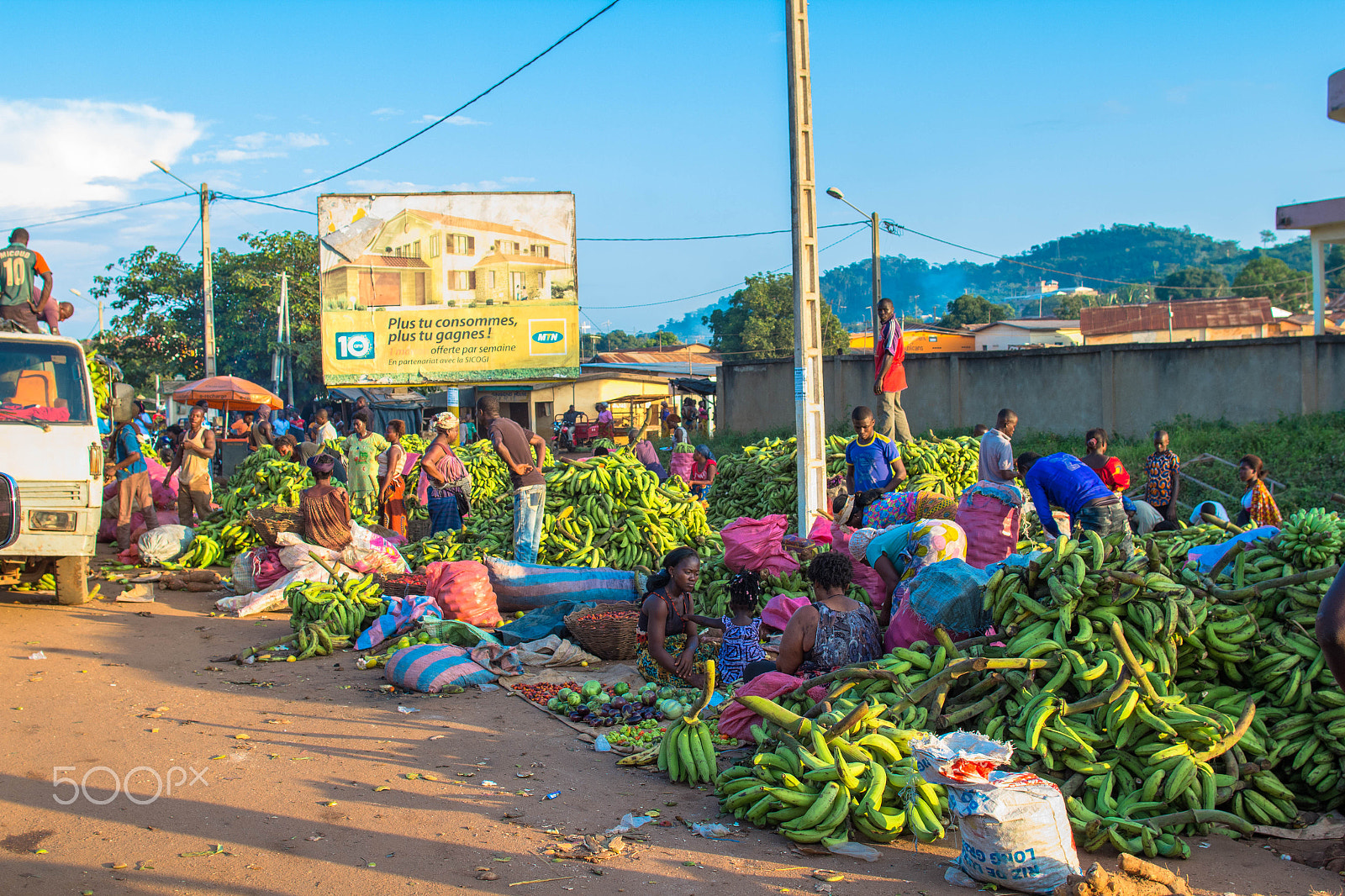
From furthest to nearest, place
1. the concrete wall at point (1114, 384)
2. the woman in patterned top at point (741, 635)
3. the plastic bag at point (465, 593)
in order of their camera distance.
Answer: the concrete wall at point (1114, 384) → the plastic bag at point (465, 593) → the woman in patterned top at point (741, 635)

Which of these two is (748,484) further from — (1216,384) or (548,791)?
(1216,384)

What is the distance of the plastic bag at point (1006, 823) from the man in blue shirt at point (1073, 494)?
331 cm

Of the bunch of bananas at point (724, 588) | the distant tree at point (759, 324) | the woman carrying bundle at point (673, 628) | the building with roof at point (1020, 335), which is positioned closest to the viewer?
the woman carrying bundle at point (673, 628)

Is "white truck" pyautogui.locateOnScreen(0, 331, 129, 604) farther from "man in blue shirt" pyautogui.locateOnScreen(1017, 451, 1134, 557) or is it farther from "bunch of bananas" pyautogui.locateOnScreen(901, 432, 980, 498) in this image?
"bunch of bananas" pyautogui.locateOnScreen(901, 432, 980, 498)

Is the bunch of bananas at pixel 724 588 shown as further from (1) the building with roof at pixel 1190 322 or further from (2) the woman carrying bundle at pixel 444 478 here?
(1) the building with roof at pixel 1190 322

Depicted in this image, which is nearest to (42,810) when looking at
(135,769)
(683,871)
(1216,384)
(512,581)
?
(135,769)

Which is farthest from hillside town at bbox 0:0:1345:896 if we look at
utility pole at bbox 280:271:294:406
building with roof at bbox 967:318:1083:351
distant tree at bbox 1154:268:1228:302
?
distant tree at bbox 1154:268:1228:302

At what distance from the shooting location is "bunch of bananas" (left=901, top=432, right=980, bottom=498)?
11.4 m

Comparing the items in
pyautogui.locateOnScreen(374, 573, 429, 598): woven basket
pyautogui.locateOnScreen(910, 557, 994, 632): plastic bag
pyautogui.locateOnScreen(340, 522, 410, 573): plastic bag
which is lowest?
pyautogui.locateOnScreen(374, 573, 429, 598): woven basket

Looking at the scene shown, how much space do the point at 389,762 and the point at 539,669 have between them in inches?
76.0

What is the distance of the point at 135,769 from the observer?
15.4ft

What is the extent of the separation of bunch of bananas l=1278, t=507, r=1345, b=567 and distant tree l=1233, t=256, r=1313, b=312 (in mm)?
60730

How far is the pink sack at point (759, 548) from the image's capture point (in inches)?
288

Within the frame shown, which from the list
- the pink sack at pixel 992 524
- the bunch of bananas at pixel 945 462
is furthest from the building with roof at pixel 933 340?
the pink sack at pixel 992 524
